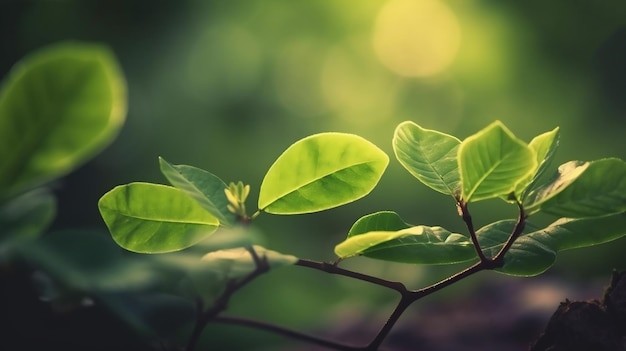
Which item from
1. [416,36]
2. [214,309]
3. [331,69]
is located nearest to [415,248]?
[214,309]

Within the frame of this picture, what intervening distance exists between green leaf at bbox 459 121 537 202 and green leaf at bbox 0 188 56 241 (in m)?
0.30

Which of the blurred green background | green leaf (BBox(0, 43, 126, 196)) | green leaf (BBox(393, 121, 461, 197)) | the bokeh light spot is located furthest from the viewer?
the bokeh light spot

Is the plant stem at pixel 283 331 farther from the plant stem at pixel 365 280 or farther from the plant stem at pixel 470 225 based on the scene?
the plant stem at pixel 470 225

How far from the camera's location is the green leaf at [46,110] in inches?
15.0

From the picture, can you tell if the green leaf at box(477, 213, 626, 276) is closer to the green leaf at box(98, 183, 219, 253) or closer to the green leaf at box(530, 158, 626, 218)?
the green leaf at box(530, 158, 626, 218)

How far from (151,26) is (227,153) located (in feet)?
4.77

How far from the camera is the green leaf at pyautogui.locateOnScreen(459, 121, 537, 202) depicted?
491mm

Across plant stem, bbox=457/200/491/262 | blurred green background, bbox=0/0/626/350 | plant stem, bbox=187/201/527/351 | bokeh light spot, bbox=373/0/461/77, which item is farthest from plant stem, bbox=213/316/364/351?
bokeh light spot, bbox=373/0/461/77

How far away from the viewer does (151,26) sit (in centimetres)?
571

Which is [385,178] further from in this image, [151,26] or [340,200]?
[340,200]

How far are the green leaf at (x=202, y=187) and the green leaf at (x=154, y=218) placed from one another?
13 mm

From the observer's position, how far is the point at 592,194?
515mm

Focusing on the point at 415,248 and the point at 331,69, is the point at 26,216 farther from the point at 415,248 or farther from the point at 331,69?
the point at 331,69

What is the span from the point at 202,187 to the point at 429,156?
0.20 m
